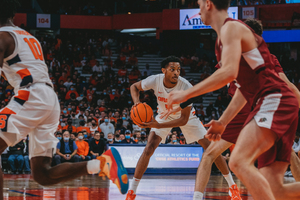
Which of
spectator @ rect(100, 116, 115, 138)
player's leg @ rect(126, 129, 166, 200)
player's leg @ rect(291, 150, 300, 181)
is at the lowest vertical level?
spectator @ rect(100, 116, 115, 138)

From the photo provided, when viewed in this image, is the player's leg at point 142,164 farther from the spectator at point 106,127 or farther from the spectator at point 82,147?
the spectator at point 106,127

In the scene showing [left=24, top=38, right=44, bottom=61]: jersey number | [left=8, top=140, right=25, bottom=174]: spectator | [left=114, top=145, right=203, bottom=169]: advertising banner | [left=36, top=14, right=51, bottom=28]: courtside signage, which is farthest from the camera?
[left=36, top=14, right=51, bottom=28]: courtside signage

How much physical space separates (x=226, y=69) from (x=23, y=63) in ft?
5.97

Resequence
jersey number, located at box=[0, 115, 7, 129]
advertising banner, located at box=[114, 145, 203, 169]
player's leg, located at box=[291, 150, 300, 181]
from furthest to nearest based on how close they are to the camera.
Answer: advertising banner, located at box=[114, 145, 203, 169]
player's leg, located at box=[291, 150, 300, 181]
jersey number, located at box=[0, 115, 7, 129]

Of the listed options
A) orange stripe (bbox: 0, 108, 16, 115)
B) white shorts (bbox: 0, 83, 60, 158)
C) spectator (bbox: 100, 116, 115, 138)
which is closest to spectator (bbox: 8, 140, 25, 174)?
spectator (bbox: 100, 116, 115, 138)

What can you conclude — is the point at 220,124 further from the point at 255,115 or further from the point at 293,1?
the point at 293,1

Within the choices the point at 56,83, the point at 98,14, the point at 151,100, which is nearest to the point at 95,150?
the point at 151,100

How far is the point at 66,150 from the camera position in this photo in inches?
470

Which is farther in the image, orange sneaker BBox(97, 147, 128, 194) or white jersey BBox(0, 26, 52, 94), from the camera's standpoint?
Result: orange sneaker BBox(97, 147, 128, 194)

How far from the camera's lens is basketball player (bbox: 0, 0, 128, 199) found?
341 centimetres

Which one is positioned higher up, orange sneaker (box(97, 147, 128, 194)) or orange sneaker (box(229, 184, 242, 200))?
orange sneaker (box(97, 147, 128, 194))

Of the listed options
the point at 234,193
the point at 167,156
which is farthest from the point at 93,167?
the point at 167,156

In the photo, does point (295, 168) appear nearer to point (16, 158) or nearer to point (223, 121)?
point (223, 121)

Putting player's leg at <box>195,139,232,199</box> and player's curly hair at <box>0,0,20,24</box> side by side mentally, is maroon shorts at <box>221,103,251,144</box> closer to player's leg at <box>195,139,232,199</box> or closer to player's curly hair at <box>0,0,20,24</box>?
player's leg at <box>195,139,232,199</box>
